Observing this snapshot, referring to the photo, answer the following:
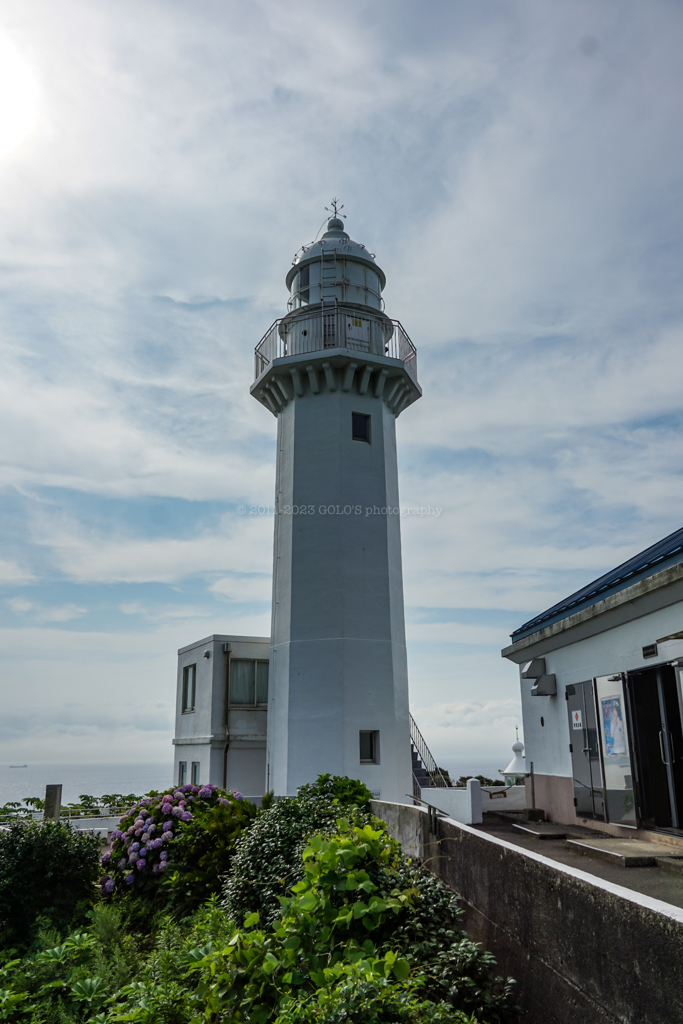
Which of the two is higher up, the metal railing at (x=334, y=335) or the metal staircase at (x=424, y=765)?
the metal railing at (x=334, y=335)

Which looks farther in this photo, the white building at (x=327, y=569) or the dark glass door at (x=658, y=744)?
the white building at (x=327, y=569)

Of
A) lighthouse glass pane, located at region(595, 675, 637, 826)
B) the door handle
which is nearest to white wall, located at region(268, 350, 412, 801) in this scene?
lighthouse glass pane, located at region(595, 675, 637, 826)

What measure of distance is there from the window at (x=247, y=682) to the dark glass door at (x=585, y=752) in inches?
508

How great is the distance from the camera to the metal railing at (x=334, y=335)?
73.4 feet

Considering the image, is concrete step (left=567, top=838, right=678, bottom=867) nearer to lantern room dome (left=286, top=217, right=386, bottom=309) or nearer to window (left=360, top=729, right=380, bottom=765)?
window (left=360, top=729, right=380, bottom=765)

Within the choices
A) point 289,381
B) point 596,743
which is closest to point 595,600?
point 596,743

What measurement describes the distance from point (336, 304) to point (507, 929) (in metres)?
19.7

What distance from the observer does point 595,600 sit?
453 inches

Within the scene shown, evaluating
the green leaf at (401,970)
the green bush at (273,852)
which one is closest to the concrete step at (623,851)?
the green bush at (273,852)

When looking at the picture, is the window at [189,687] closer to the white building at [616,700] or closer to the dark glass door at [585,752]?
the white building at [616,700]

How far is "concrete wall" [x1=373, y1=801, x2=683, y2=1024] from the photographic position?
376 cm

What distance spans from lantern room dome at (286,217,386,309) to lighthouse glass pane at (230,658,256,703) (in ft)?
38.5

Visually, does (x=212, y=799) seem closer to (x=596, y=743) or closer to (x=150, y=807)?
(x=150, y=807)

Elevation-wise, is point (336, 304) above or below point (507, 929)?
above
